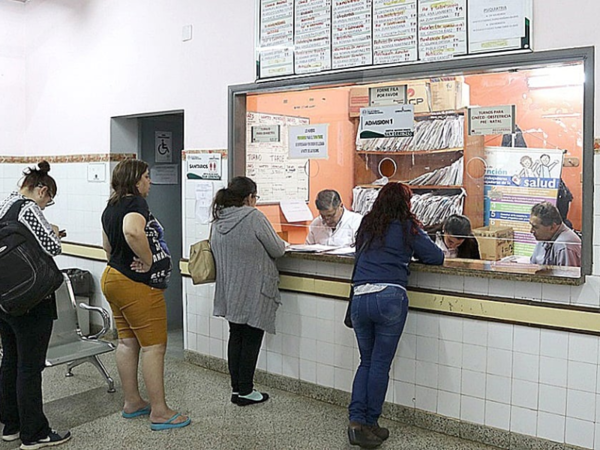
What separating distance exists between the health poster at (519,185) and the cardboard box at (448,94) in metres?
0.33

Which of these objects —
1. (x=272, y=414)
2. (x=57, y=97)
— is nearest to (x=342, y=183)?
(x=272, y=414)

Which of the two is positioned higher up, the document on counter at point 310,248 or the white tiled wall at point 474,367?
the document on counter at point 310,248

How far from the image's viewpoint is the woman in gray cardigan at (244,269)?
13.5 feet

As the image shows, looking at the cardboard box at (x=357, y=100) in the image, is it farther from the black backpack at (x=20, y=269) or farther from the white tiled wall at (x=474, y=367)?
the black backpack at (x=20, y=269)

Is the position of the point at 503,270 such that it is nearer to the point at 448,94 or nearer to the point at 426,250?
the point at 426,250

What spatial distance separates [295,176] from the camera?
4.69 meters

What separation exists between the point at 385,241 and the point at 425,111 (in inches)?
38.5

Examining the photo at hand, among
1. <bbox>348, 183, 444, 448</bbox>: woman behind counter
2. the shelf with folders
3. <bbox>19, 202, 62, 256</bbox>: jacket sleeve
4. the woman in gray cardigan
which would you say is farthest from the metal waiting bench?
the shelf with folders

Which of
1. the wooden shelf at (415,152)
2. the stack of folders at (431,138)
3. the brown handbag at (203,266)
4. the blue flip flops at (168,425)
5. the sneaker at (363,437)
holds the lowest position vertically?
the blue flip flops at (168,425)

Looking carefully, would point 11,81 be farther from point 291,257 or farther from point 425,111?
point 425,111

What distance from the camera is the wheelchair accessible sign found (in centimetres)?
404

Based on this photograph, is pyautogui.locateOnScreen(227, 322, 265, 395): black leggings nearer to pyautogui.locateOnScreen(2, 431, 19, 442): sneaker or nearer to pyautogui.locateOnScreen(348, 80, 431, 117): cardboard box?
pyautogui.locateOnScreen(2, 431, 19, 442): sneaker

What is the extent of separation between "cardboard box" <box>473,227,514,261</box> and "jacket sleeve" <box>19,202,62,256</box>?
2.33 m

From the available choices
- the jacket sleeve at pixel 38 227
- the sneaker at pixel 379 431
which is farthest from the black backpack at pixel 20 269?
the sneaker at pixel 379 431
